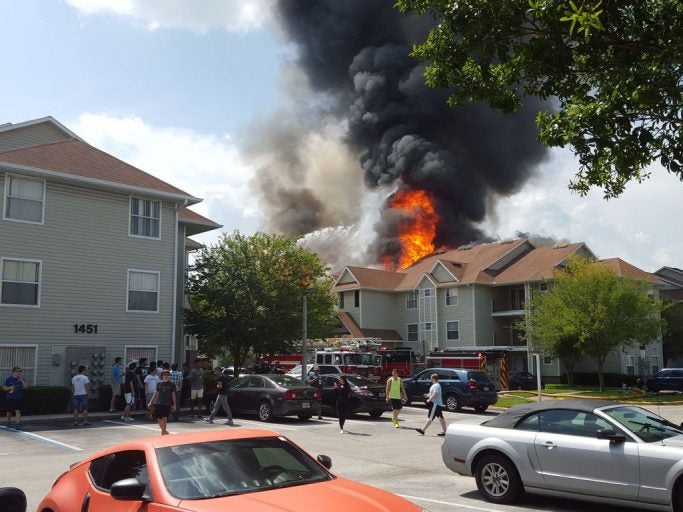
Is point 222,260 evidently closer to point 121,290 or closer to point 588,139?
point 121,290

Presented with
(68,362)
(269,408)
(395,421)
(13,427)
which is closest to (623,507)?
(395,421)

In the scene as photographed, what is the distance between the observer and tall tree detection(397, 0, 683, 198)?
798cm

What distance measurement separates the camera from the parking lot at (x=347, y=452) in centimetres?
873

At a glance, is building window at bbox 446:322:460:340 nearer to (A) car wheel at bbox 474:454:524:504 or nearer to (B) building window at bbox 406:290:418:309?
(B) building window at bbox 406:290:418:309

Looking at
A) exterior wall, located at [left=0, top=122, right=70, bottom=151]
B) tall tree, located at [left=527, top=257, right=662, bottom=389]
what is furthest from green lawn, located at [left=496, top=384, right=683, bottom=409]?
exterior wall, located at [left=0, top=122, right=70, bottom=151]

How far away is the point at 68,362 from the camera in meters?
21.9

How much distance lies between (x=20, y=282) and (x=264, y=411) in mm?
9265

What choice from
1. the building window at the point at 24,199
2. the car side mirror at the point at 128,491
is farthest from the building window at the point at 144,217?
the car side mirror at the point at 128,491

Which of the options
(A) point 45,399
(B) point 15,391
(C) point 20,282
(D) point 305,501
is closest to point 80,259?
(C) point 20,282

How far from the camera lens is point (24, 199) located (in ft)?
71.3

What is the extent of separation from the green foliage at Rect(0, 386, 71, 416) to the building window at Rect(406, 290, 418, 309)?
111 feet

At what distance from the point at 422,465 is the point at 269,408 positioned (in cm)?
796

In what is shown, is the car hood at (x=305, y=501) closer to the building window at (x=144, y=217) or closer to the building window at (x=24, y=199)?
the building window at (x=24, y=199)

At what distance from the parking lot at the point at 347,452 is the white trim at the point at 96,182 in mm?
8211
